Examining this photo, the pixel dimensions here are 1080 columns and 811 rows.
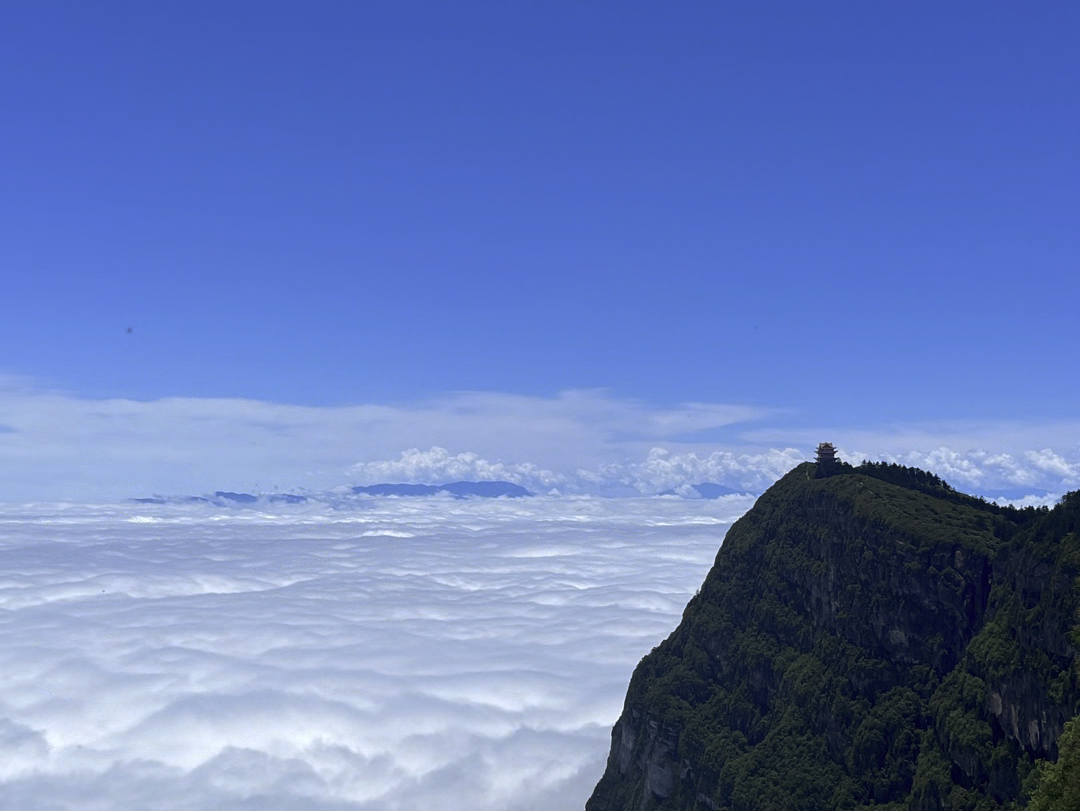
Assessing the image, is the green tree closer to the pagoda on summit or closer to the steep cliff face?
the steep cliff face

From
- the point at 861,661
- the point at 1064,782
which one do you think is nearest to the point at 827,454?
the point at 861,661

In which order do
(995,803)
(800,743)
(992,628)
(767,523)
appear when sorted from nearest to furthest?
(995,803) < (992,628) < (800,743) < (767,523)

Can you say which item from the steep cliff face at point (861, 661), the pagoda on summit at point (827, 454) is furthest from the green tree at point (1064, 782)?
the pagoda on summit at point (827, 454)

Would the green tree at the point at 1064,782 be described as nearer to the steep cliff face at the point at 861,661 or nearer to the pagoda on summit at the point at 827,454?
the steep cliff face at the point at 861,661

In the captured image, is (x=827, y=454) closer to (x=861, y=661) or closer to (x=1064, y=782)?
(x=861, y=661)

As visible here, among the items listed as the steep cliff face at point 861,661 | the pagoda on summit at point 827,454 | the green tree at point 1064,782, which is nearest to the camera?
the green tree at point 1064,782

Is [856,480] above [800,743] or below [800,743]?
above

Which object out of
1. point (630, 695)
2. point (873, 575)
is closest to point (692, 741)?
point (630, 695)

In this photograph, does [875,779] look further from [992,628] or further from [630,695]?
[630,695]
